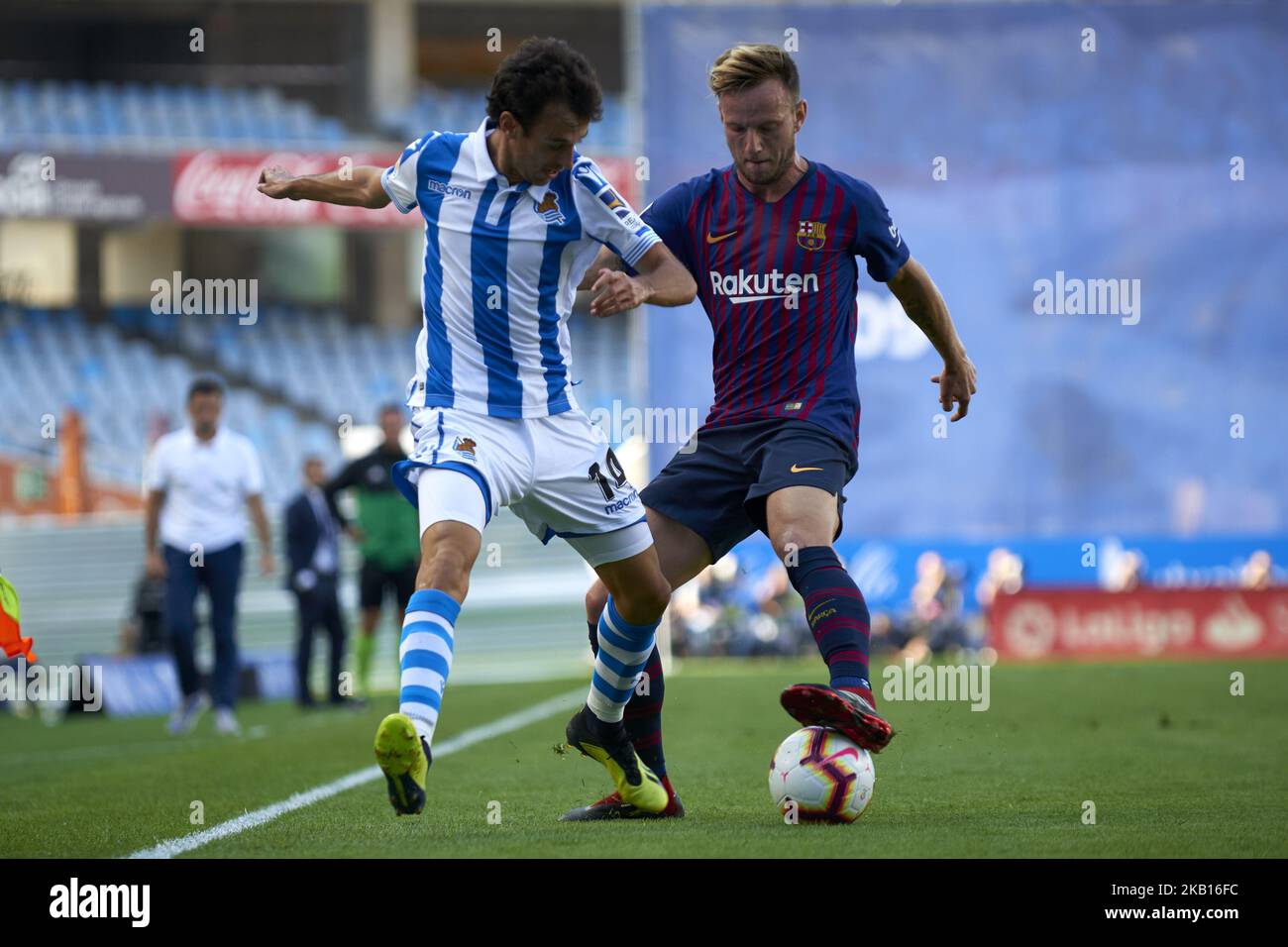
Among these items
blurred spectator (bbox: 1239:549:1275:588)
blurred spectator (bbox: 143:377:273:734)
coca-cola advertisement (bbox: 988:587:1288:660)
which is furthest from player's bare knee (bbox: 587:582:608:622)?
blurred spectator (bbox: 1239:549:1275:588)

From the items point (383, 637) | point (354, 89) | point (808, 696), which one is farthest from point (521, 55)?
point (354, 89)

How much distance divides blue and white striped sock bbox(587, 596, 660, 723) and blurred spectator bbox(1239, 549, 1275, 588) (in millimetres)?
15878

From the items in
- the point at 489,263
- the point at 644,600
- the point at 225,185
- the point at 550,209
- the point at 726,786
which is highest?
the point at 225,185

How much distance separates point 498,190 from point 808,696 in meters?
1.73

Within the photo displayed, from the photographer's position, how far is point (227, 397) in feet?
94.1

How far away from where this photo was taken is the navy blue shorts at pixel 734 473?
5590 mm

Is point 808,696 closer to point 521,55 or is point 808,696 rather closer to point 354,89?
point 521,55

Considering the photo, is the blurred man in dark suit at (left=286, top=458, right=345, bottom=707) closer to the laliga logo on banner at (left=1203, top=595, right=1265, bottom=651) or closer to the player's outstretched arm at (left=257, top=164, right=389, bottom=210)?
the player's outstretched arm at (left=257, top=164, right=389, bottom=210)

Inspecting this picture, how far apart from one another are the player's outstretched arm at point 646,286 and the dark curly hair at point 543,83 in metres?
0.48

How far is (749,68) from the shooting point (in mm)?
5574

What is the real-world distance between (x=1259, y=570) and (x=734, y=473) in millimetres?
15687

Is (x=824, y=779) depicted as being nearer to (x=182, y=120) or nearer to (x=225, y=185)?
(x=225, y=185)

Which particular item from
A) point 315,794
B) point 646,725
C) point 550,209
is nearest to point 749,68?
point 550,209

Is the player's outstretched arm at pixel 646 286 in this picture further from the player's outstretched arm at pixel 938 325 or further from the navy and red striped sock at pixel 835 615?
the player's outstretched arm at pixel 938 325
